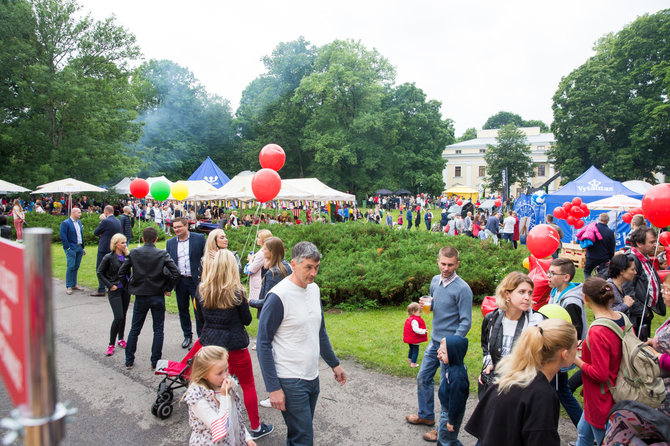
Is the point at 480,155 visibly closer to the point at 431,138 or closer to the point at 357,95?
the point at 431,138

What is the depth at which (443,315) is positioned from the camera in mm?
4055

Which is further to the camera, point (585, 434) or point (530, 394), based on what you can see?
point (585, 434)

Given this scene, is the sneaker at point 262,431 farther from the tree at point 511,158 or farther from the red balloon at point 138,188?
the tree at point 511,158

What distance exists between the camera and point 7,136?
21219 millimetres

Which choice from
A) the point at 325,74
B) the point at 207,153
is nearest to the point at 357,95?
the point at 325,74

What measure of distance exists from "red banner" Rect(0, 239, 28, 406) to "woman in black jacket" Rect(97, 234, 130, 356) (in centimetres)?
525

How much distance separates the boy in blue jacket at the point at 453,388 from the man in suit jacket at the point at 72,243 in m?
8.85

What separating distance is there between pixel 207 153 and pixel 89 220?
35.4 m

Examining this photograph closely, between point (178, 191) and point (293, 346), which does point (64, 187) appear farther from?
point (293, 346)

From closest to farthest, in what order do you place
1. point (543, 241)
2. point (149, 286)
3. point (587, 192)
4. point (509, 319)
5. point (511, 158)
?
1. point (509, 319)
2. point (149, 286)
3. point (543, 241)
4. point (587, 192)
5. point (511, 158)

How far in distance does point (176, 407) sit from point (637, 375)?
4381 mm

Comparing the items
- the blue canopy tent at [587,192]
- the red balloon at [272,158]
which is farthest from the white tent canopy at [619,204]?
the red balloon at [272,158]

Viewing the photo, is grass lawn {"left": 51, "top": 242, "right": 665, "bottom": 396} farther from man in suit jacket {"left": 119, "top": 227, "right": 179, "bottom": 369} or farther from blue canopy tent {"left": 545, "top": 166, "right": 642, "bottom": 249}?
blue canopy tent {"left": 545, "top": 166, "right": 642, "bottom": 249}

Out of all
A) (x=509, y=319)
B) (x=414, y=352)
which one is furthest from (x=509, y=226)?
(x=509, y=319)
